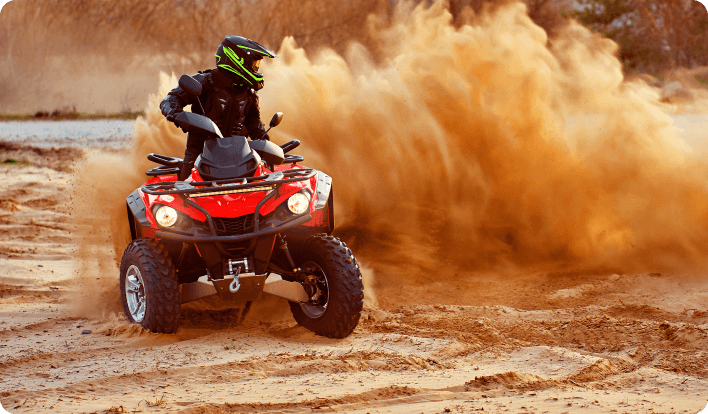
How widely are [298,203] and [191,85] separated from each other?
4.08 feet

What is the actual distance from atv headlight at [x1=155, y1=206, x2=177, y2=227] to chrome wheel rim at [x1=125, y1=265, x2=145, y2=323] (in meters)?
0.50

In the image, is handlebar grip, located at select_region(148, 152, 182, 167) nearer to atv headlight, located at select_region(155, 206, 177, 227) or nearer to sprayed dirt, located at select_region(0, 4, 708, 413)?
atv headlight, located at select_region(155, 206, 177, 227)

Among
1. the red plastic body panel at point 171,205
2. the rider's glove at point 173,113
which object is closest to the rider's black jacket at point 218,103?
the rider's glove at point 173,113

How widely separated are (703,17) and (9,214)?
26.9m

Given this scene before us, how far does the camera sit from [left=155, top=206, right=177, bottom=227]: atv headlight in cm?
516

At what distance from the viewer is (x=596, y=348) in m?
5.29

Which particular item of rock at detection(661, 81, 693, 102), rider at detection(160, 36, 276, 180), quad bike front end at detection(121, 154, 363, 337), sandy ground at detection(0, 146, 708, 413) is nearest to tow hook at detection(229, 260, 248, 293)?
quad bike front end at detection(121, 154, 363, 337)

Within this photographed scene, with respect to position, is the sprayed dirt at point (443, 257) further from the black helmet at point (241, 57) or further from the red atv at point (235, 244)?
the black helmet at point (241, 57)

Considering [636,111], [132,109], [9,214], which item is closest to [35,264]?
[9,214]

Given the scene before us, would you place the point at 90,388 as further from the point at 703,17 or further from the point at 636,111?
the point at 703,17

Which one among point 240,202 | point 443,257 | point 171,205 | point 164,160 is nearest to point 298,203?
point 240,202

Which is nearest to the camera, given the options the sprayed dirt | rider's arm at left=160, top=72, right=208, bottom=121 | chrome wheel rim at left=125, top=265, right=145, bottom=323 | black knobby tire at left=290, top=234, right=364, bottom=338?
the sprayed dirt

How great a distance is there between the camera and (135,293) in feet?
18.4

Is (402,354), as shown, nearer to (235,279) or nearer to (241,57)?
(235,279)
